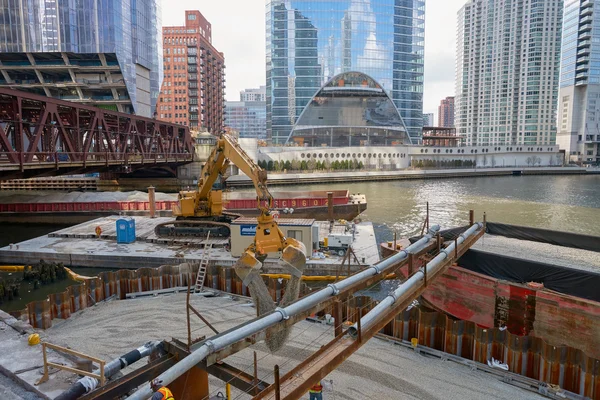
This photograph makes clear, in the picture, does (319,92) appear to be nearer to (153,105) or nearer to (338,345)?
(153,105)

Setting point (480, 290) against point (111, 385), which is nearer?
point (111, 385)

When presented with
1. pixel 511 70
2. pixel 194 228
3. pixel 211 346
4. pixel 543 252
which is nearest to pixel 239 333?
pixel 211 346

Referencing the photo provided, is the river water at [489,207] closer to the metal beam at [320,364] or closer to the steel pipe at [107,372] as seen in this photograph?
the metal beam at [320,364]

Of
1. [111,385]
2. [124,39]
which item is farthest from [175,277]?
[124,39]

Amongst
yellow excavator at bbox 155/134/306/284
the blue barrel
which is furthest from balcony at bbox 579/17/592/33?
the blue barrel

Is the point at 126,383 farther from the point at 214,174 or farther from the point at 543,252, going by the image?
the point at 214,174

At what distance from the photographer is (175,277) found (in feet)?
60.7

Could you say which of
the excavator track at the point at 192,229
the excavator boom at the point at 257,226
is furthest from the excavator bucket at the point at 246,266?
the excavator track at the point at 192,229

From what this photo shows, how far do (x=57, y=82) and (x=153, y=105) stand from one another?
1801 centimetres

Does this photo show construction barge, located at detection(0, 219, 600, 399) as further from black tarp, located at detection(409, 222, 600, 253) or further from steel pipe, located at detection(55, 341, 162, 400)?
black tarp, located at detection(409, 222, 600, 253)

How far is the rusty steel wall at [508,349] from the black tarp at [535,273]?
4.19m

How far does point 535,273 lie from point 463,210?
3185 cm

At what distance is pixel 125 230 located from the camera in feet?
87.7

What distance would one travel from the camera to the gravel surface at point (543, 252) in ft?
55.5
